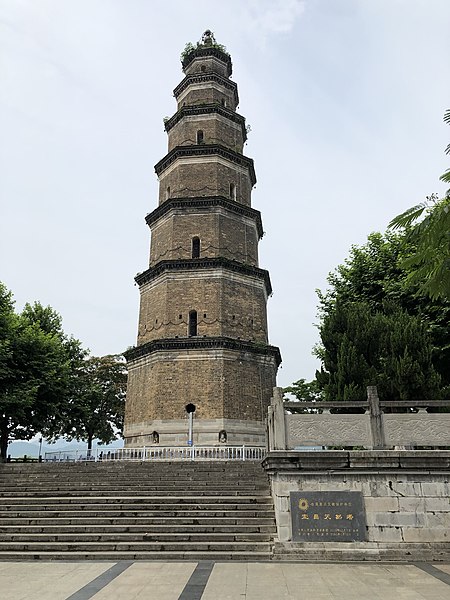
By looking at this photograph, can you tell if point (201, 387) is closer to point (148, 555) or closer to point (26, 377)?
point (26, 377)

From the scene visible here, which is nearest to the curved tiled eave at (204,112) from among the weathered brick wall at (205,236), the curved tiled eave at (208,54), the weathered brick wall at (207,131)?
the weathered brick wall at (207,131)

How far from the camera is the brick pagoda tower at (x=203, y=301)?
2058 cm

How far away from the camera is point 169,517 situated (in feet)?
36.1

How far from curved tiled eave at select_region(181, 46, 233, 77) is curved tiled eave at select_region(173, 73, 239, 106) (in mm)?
1651

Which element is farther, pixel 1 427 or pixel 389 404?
pixel 1 427

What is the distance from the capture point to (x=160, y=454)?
19.0 metres

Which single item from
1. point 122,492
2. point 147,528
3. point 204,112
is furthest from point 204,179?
point 147,528

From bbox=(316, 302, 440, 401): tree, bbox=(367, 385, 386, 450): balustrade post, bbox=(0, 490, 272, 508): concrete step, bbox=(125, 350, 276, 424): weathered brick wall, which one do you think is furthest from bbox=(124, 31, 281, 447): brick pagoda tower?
bbox=(367, 385, 386, 450): balustrade post

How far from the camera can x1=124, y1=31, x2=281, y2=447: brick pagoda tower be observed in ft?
67.5

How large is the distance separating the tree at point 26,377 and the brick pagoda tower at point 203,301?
420cm

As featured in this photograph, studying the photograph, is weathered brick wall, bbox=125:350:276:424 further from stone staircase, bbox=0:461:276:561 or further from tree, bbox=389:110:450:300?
tree, bbox=389:110:450:300

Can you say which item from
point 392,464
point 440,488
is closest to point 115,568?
point 392,464

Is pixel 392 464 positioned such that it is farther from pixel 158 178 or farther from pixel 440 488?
pixel 158 178

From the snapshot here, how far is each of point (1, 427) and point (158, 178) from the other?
1524 centimetres
